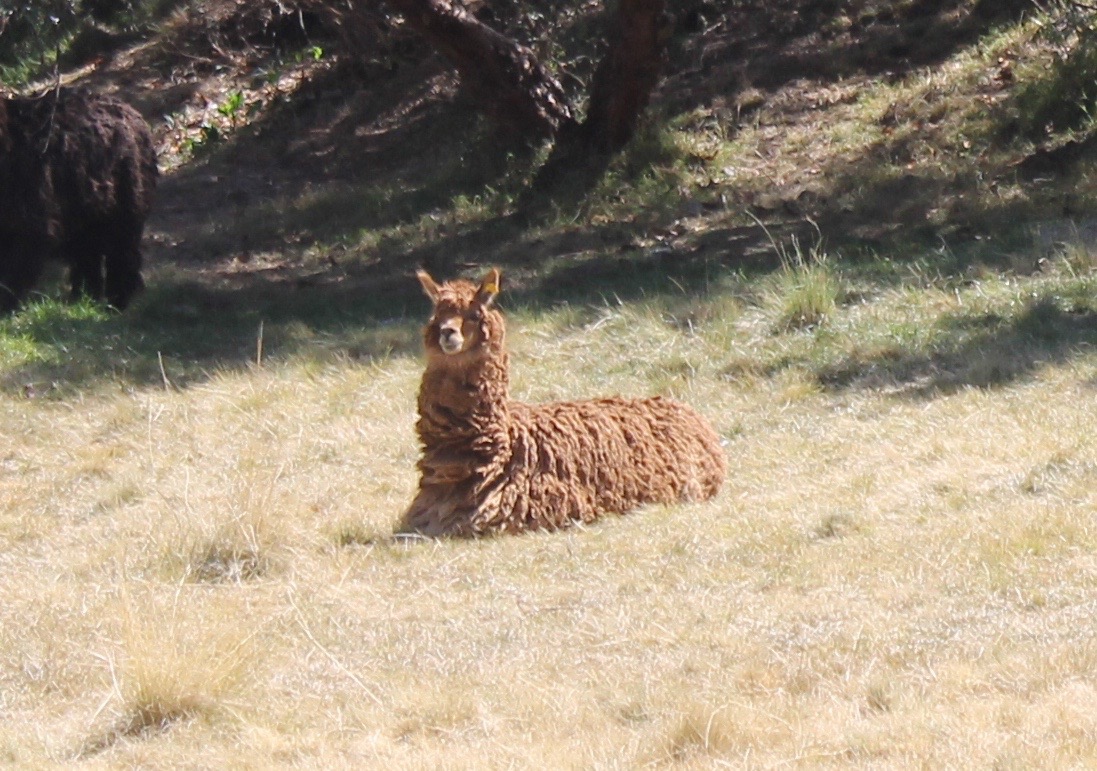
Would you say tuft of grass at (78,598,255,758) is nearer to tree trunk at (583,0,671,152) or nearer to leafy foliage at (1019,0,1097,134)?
tree trunk at (583,0,671,152)

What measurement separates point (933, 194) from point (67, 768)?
437 inches

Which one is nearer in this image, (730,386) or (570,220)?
(730,386)

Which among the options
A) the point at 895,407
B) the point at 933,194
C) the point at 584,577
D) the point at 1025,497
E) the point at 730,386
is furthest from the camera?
the point at 933,194

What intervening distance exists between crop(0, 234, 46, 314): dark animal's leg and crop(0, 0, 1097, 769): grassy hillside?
1.33ft

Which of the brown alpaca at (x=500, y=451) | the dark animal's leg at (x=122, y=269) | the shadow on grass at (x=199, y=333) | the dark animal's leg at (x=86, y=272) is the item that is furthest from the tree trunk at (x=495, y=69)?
the brown alpaca at (x=500, y=451)

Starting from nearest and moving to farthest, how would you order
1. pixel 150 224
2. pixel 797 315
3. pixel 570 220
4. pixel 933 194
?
1. pixel 797 315
2. pixel 933 194
3. pixel 570 220
4. pixel 150 224

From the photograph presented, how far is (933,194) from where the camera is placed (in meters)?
14.6

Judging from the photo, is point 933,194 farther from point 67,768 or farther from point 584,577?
point 67,768

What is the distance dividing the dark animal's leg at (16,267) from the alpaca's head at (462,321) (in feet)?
23.5

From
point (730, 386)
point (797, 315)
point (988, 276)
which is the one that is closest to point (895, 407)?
point (730, 386)

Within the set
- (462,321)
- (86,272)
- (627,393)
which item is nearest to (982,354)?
(627,393)

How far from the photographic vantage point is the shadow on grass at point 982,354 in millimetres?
9625

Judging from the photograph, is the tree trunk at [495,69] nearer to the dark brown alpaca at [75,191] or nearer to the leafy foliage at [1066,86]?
the dark brown alpaca at [75,191]

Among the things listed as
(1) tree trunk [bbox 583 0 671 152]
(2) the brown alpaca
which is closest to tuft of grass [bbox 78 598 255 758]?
(2) the brown alpaca
